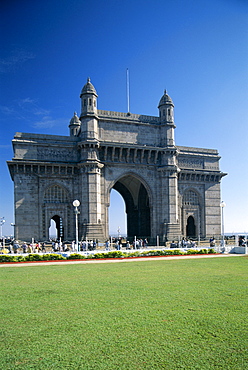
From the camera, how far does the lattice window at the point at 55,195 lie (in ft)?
128

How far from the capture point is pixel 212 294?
1061 centimetres

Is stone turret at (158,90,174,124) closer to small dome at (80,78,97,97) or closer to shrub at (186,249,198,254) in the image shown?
small dome at (80,78,97,97)

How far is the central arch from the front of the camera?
48.2m

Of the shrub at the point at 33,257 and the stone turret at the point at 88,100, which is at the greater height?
the stone turret at the point at 88,100

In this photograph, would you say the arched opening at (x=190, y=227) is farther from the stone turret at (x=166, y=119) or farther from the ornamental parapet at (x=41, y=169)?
the ornamental parapet at (x=41, y=169)

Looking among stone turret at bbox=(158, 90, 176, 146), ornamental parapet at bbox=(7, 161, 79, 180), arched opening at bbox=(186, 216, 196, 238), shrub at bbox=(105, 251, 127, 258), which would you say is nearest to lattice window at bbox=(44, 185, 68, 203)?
ornamental parapet at bbox=(7, 161, 79, 180)

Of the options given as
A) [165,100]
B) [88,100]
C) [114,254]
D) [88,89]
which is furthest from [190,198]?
[114,254]

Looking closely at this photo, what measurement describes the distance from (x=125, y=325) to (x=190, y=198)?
40526 millimetres

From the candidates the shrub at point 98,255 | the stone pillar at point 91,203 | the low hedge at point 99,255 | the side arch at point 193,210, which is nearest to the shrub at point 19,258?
the low hedge at point 99,255

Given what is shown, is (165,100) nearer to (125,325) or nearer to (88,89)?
(88,89)

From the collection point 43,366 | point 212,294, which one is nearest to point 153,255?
point 212,294

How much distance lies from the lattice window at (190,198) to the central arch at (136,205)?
5.23 meters

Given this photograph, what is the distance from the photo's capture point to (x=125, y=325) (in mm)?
7617

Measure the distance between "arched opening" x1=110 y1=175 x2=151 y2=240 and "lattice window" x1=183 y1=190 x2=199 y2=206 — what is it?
17.2 feet
